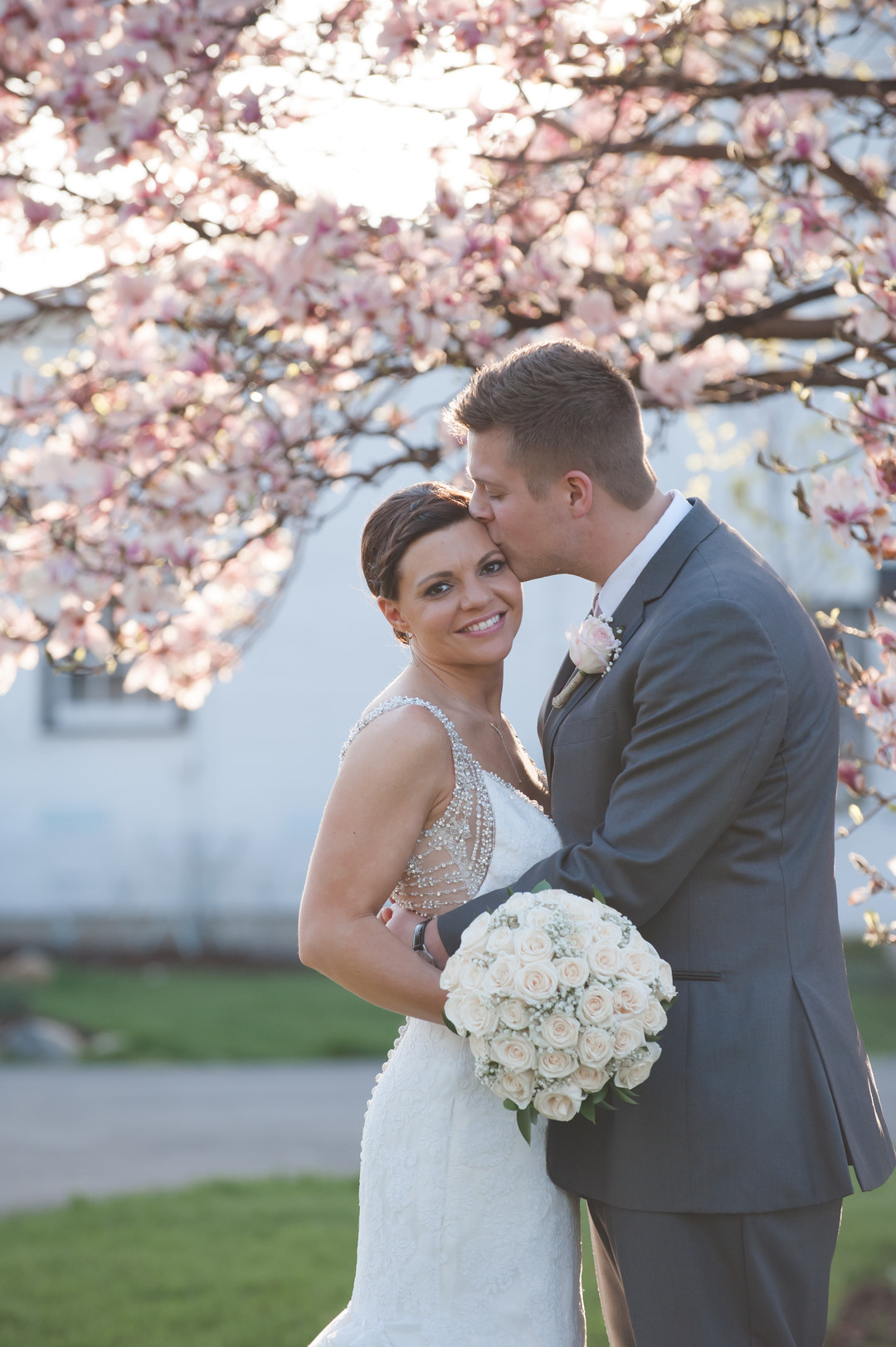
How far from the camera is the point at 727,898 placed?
8.69ft

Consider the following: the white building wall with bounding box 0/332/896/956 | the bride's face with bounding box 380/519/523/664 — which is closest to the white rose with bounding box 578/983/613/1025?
the bride's face with bounding box 380/519/523/664

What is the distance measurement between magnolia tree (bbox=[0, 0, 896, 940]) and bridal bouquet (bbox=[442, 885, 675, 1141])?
1344 millimetres

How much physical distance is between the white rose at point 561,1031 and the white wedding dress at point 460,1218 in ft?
1.89

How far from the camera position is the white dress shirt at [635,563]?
2.91 meters

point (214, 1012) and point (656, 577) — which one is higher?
point (656, 577)

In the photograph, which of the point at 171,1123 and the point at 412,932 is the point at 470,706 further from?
the point at 171,1123

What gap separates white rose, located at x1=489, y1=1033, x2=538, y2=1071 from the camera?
2451 mm

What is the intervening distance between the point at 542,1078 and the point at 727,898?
51cm

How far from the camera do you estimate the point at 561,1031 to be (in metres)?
2.43

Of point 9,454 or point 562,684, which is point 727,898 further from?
point 9,454

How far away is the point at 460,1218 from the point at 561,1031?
722 millimetres

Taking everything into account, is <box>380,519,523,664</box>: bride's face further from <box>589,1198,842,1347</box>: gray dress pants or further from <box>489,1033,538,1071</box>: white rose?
<box>589,1198,842,1347</box>: gray dress pants

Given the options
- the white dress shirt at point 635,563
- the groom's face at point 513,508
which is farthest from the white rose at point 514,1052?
the groom's face at point 513,508

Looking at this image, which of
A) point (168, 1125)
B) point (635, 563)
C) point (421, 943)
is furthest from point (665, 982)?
point (168, 1125)
